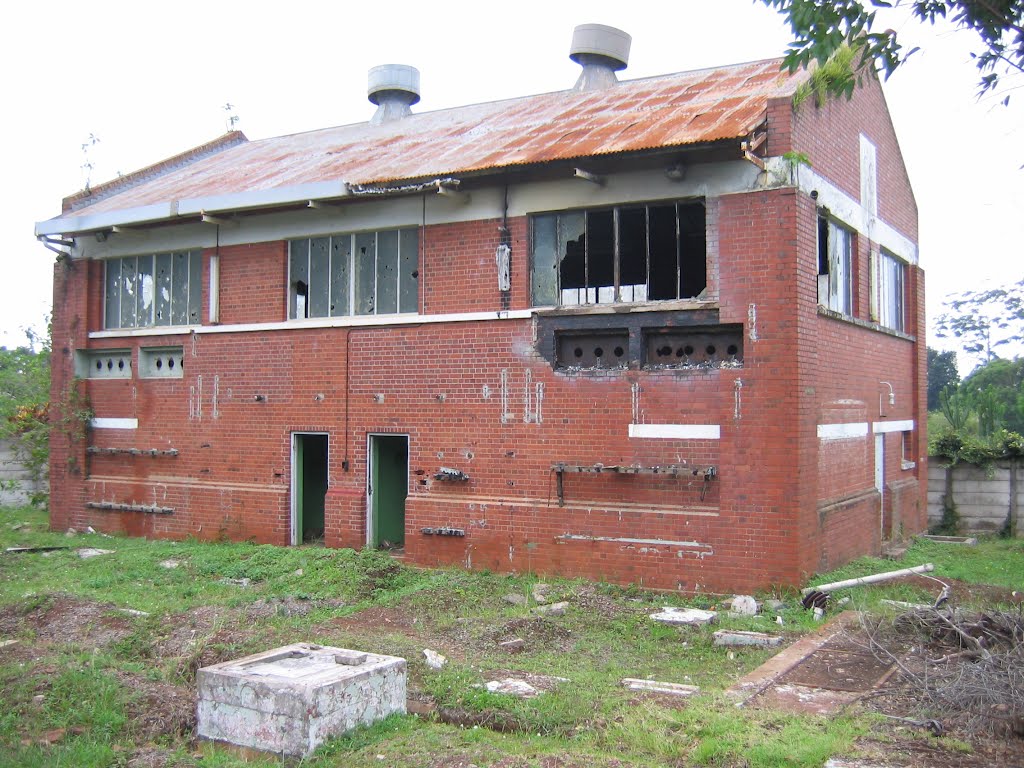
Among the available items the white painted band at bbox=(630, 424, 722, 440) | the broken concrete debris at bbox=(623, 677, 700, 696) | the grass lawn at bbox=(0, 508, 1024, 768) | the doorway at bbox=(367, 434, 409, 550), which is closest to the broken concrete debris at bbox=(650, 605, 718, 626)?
the grass lawn at bbox=(0, 508, 1024, 768)

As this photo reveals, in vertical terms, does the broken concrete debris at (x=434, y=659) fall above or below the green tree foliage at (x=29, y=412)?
below

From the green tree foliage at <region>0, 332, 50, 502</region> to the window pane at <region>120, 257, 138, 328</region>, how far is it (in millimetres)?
4410

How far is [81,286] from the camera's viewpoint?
1664 centimetres

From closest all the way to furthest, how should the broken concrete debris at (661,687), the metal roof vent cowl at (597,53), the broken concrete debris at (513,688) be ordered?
the broken concrete debris at (513,688) < the broken concrete debris at (661,687) < the metal roof vent cowl at (597,53)

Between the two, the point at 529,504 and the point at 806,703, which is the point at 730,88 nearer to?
the point at 529,504

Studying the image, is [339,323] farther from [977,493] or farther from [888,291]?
[977,493]

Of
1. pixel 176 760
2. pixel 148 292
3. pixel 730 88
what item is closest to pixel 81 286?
pixel 148 292

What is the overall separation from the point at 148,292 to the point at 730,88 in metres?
10.2

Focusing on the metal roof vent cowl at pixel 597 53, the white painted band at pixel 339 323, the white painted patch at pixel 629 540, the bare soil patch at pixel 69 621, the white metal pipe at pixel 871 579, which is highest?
the metal roof vent cowl at pixel 597 53

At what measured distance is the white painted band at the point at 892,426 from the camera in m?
14.5

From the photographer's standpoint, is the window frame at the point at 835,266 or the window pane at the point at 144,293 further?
the window pane at the point at 144,293

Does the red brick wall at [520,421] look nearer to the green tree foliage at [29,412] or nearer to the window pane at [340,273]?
the window pane at [340,273]

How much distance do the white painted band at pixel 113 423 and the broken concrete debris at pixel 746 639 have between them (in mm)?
11077

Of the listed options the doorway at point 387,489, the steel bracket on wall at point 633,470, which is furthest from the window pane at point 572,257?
the doorway at point 387,489
